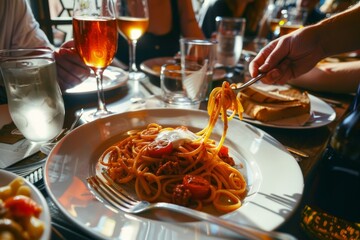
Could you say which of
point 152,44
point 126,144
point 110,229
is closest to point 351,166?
point 110,229

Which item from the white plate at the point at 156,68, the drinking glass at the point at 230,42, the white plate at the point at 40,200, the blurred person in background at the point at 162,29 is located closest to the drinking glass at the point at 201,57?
the white plate at the point at 156,68

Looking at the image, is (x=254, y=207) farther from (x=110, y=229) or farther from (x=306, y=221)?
(x=110, y=229)

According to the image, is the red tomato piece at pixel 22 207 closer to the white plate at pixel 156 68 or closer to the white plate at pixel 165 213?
the white plate at pixel 165 213

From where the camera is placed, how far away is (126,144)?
1.12m

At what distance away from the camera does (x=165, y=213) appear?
0.74 metres

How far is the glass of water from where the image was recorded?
95cm

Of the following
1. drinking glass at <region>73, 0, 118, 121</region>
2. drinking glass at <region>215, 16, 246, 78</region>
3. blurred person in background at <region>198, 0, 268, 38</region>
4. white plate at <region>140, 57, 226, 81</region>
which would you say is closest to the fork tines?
drinking glass at <region>73, 0, 118, 121</region>

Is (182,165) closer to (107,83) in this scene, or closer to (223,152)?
(223,152)

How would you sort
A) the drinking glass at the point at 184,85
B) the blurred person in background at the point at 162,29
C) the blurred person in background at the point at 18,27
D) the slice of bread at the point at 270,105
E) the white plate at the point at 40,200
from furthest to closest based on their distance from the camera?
the blurred person in background at the point at 162,29
the blurred person in background at the point at 18,27
the drinking glass at the point at 184,85
the slice of bread at the point at 270,105
the white plate at the point at 40,200

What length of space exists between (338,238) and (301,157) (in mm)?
332

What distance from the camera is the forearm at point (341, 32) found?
55.2 inches

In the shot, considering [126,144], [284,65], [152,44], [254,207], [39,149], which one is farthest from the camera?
[152,44]

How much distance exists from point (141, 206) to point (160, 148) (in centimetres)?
30

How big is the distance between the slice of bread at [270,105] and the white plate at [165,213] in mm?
150
